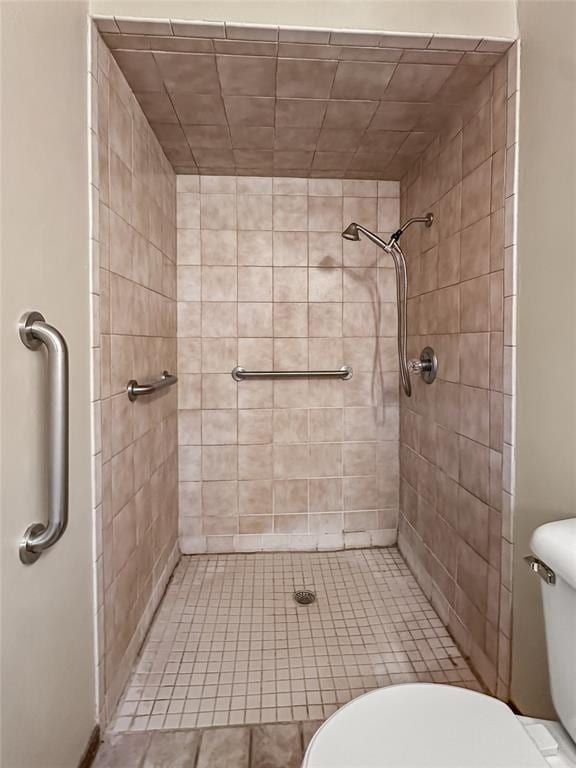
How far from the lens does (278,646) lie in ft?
5.28

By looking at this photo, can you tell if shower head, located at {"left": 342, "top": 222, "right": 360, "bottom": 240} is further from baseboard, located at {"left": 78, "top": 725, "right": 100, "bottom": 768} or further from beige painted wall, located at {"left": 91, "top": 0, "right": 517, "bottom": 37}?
baseboard, located at {"left": 78, "top": 725, "right": 100, "bottom": 768}

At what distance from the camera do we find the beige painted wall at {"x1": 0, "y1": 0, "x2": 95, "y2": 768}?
2.61 ft

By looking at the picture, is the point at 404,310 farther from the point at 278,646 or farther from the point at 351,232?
the point at 278,646

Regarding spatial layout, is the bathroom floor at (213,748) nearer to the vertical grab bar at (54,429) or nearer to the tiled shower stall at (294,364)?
the tiled shower stall at (294,364)

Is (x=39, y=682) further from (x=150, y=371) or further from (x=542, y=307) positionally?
(x=542, y=307)

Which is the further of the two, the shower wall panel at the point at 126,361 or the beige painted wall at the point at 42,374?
the shower wall panel at the point at 126,361

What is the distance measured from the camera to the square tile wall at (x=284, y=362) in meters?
2.25

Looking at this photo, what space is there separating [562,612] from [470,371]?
2.73 ft

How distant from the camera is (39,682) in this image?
90cm

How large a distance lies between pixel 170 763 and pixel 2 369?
1101mm

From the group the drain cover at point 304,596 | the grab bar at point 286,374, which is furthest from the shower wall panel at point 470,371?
the drain cover at point 304,596

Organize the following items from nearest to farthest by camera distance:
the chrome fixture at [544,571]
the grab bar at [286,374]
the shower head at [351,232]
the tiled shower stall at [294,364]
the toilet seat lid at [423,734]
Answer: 1. the toilet seat lid at [423,734]
2. the chrome fixture at [544,571]
3. the tiled shower stall at [294,364]
4. the shower head at [351,232]
5. the grab bar at [286,374]

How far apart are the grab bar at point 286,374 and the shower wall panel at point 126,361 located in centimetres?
38

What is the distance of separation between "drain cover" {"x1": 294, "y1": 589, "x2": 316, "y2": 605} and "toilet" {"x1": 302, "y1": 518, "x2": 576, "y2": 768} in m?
1.03
